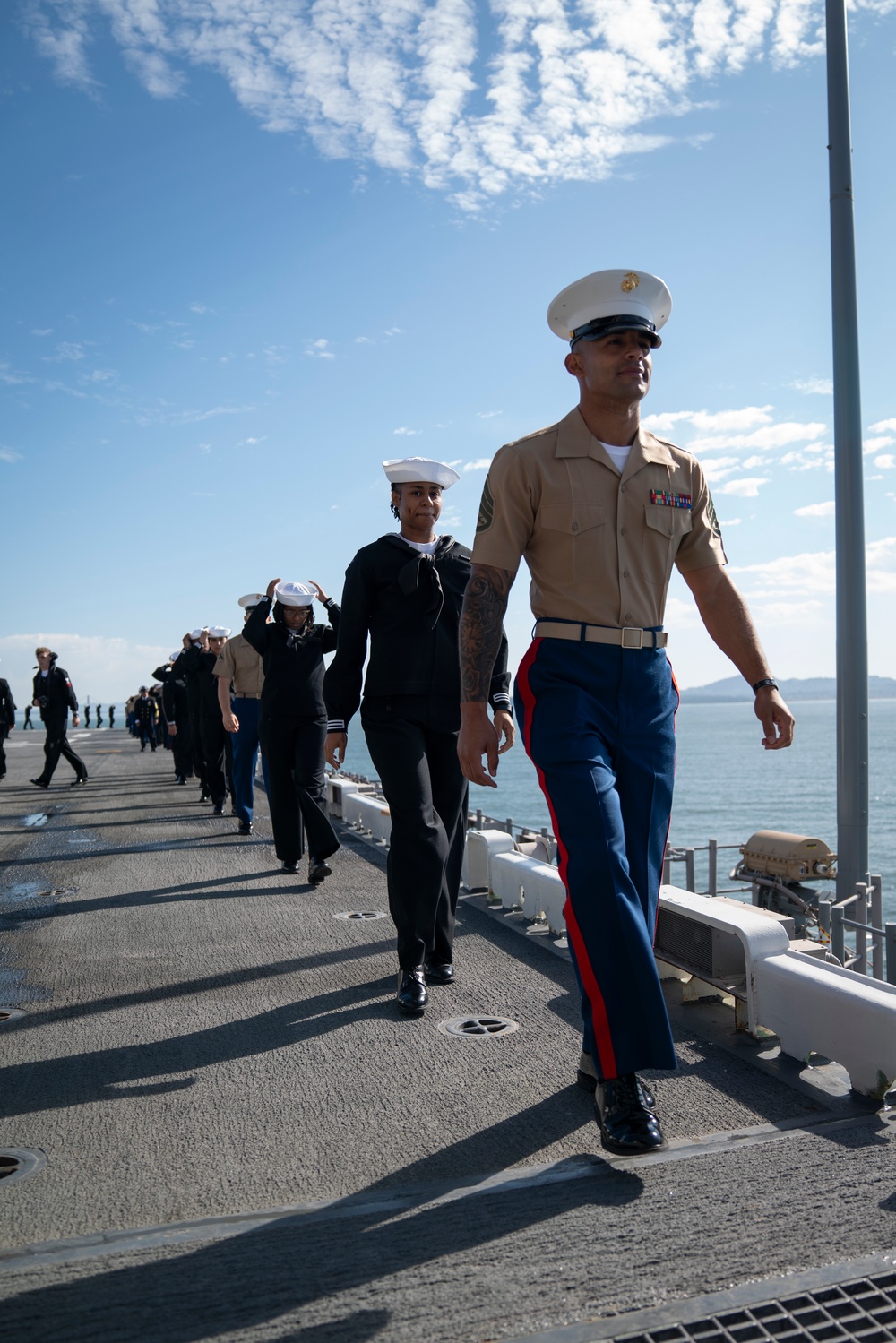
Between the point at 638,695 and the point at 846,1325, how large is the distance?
63.2 inches

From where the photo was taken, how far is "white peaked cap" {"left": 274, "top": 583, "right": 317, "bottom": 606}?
7.80 m

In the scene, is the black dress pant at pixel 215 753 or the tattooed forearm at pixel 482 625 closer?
the tattooed forearm at pixel 482 625

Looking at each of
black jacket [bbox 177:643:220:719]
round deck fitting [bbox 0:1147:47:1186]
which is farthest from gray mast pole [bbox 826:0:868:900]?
black jacket [bbox 177:643:220:719]

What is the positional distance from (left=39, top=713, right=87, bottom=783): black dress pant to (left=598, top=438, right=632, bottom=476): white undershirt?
48.4ft

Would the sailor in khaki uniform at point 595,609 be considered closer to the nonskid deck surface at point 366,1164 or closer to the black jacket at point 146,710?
the nonskid deck surface at point 366,1164

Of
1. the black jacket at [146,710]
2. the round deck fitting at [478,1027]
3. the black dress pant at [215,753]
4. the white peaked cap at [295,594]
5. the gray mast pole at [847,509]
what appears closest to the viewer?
the round deck fitting at [478,1027]

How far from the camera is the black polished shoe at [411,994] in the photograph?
164 inches

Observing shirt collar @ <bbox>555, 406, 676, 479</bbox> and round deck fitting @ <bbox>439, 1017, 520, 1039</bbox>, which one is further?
round deck fitting @ <bbox>439, 1017, 520, 1039</bbox>

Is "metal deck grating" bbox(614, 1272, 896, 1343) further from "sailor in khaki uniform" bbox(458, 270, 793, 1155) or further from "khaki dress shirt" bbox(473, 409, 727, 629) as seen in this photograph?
"khaki dress shirt" bbox(473, 409, 727, 629)

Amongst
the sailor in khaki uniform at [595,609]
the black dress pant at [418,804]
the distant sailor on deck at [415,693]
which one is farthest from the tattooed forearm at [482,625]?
the black dress pant at [418,804]

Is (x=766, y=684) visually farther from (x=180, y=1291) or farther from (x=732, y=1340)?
(x=180, y=1291)

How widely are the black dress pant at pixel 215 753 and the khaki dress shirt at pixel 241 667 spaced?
3.15 metres

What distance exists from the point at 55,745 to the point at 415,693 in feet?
47.6

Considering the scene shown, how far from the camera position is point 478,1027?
396 centimetres
